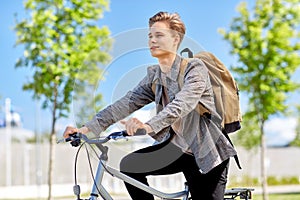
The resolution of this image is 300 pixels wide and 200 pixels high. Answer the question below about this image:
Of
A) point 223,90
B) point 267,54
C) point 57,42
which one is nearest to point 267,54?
point 267,54

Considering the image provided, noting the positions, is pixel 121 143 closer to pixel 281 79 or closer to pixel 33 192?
pixel 281 79

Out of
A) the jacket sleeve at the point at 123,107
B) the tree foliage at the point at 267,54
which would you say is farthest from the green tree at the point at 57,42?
the jacket sleeve at the point at 123,107

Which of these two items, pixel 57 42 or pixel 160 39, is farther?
pixel 57 42

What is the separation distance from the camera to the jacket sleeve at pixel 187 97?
2754mm

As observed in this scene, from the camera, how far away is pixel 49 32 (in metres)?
11.1

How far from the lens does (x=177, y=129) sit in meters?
2.94

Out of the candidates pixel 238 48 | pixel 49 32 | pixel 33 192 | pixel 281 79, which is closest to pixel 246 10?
pixel 238 48

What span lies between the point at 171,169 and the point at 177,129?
23 cm

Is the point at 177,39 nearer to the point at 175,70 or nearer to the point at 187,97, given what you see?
the point at 175,70

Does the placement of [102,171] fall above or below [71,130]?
below

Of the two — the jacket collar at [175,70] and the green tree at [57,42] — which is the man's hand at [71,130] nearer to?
the jacket collar at [175,70]

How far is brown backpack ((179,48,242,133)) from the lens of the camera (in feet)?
9.90

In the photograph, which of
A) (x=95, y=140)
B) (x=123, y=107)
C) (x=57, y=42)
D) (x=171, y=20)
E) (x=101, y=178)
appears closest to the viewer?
(x=95, y=140)

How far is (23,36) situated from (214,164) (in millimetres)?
8895
